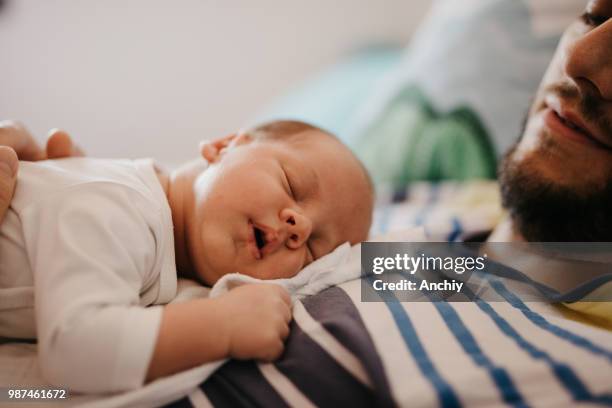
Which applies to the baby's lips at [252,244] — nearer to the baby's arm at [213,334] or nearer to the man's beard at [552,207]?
the baby's arm at [213,334]

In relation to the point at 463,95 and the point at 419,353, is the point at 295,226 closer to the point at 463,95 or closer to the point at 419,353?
the point at 419,353

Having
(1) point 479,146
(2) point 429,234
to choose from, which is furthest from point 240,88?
(2) point 429,234

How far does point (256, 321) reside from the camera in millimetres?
593

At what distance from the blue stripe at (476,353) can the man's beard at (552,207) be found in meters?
0.36

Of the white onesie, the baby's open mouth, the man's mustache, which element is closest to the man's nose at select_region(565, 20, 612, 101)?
the man's mustache

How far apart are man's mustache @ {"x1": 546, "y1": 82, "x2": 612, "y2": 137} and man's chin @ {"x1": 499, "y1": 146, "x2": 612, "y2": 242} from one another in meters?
0.08

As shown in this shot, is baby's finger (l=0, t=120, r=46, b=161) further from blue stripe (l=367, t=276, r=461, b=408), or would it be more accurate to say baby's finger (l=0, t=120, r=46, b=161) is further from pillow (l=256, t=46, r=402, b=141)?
pillow (l=256, t=46, r=402, b=141)

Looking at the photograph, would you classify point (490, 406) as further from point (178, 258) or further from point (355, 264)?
point (178, 258)

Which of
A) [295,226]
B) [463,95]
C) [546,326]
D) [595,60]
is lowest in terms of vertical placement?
[546,326]

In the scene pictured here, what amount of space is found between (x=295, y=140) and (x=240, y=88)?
4.70ft

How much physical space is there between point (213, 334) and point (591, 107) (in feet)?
2.33

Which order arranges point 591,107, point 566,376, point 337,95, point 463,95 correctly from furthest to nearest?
1. point 337,95
2. point 463,95
3. point 591,107
4. point 566,376

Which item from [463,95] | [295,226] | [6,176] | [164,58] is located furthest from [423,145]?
[164,58]

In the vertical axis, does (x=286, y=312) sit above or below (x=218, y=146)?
below
